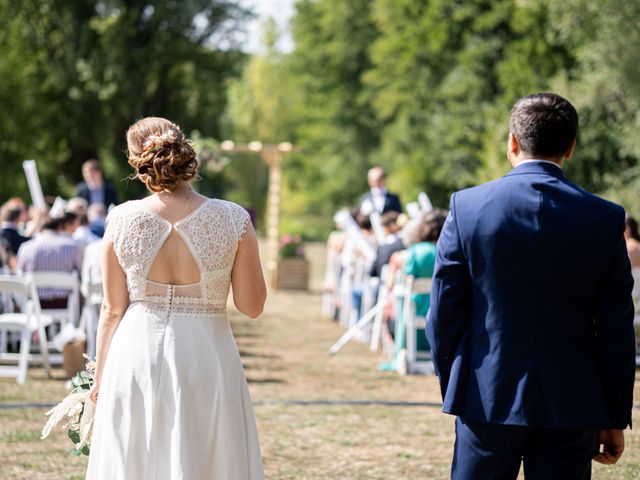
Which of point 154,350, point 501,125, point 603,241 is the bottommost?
point 154,350

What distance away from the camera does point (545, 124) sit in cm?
338

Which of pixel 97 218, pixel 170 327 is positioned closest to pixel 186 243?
pixel 170 327

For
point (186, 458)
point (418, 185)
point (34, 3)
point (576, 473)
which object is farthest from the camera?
point (418, 185)

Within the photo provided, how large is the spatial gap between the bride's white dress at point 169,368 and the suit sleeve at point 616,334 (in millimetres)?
1452

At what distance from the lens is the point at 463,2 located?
35156 millimetres

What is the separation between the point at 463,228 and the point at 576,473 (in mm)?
864

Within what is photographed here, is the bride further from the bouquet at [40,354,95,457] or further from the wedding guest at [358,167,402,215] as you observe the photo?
the wedding guest at [358,167,402,215]

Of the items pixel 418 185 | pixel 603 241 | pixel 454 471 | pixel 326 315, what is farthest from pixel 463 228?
pixel 418 185

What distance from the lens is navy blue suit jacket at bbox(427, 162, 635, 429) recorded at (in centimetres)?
328

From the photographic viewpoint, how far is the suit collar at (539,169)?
3.38m

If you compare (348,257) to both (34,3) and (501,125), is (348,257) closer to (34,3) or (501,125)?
(501,125)

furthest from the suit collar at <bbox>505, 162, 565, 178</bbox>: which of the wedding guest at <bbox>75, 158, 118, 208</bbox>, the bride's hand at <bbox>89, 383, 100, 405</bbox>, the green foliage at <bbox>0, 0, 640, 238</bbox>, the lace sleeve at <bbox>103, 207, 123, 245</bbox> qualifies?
the green foliage at <bbox>0, 0, 640, 238</bbox>

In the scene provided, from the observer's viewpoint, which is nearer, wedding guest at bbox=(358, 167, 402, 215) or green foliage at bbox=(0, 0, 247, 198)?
wedding guest at bbox=(358, 167, 402, 215)

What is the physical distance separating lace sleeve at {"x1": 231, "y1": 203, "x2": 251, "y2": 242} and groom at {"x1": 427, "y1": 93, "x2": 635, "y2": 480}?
96 cm
